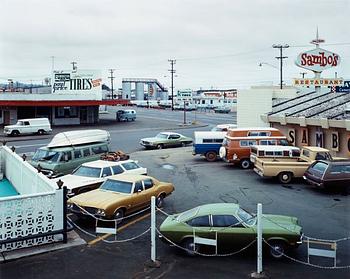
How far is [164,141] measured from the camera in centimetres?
3644

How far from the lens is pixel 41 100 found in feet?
177

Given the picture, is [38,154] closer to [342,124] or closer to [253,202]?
[253,202]

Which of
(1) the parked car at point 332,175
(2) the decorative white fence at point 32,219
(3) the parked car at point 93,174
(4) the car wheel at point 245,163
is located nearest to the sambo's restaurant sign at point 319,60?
(4) the car wheel at point 245,163

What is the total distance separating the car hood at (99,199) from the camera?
14.6 metres

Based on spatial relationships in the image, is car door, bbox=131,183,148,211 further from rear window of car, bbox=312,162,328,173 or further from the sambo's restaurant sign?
the sambo's restaurant sign

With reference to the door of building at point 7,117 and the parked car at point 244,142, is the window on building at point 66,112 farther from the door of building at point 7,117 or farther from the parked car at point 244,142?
the parked car at point 244,142

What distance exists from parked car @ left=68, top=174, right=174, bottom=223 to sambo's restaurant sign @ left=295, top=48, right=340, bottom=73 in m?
22.1

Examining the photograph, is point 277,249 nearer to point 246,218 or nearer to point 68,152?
point 246,218

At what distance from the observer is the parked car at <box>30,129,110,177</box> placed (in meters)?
22.2

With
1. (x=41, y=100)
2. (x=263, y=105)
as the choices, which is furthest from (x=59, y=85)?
(x=263, y=105)

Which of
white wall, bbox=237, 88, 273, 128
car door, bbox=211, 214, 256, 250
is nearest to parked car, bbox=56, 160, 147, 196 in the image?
car door, bbox=211, 214, 256, 250

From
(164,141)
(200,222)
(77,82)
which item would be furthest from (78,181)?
(77,82)

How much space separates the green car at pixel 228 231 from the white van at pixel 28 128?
35362mm

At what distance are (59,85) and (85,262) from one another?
55191 millimetres
